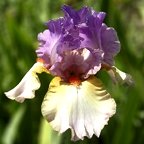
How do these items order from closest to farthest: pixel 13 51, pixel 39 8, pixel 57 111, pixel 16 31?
pixel 57 111 < pixel 16 31 < pixel 13 51 < pixel 39 8

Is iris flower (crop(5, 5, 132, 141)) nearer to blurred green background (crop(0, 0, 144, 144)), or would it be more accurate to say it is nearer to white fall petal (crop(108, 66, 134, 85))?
white fall petal (crop(108, 66, 134, 85))

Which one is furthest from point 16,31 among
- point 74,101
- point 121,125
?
point 74,101

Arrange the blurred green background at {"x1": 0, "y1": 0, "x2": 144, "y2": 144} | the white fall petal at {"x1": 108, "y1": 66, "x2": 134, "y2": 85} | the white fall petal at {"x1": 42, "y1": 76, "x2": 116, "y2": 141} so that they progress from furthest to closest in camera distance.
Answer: the blurred green background at {"x1": 0, "y1": 0, "x2": 144, "y2": 144} < the white fall petal at {"x1": 108, "y1": 66, "x2": 134, "y2": 85} < the white fall petal at {"x1": 42, "y1": 76, "x2": 116, "y2": 141}

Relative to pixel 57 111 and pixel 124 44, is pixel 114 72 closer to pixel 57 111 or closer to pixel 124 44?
pixel 57 111

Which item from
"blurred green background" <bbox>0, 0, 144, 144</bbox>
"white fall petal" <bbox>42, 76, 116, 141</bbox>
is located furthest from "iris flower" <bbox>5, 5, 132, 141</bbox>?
"blurred green background" <bbox>0, 0, 144, 144</bbox>

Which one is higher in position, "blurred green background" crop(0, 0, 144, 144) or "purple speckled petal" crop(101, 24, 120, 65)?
"purple speckled petal" crop(101, 24, 120, 65)

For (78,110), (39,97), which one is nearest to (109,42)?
(78,110)

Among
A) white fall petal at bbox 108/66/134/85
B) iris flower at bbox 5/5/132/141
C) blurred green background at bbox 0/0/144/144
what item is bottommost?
blurred green background at bbox 0/0/144/144
